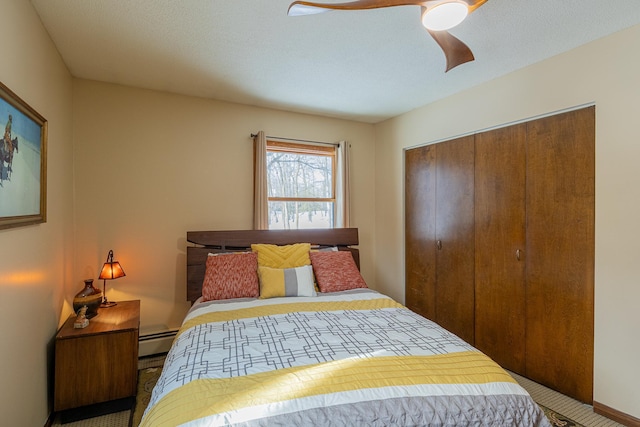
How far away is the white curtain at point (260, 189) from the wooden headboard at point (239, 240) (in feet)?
0.47

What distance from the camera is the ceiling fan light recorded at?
1.36 m

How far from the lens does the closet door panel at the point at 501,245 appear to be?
8.58 ft

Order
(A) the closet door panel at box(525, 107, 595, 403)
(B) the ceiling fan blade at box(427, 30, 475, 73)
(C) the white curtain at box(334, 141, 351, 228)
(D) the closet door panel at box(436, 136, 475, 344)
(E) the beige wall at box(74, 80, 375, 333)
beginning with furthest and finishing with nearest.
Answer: (C) the white curtain at box(334, 141, 351, 228) → (D) the closet door panel at box(436, 136, 475, 344) → (E) the beige wall at box(74, 80, 375, 333) → (A) the closet door panel at box(525, 107, 595, 403) → (B) the ceiling fan blade at box(427, 30, 475, 73)

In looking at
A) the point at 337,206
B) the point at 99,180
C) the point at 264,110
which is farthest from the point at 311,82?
the point at 99,180

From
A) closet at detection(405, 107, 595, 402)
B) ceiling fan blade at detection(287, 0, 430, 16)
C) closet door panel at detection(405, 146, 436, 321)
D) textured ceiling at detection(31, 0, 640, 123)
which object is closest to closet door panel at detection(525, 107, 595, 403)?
closet at detection(405, 107, 595, 402)

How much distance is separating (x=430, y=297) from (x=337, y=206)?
1478 millimetres

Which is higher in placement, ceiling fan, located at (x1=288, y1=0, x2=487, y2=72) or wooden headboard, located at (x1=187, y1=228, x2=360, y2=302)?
ceiling fan, located at (x1=288, y1=0, x2=487, y2=72)

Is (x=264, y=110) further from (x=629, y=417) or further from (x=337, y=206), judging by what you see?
(x=629, y=417)

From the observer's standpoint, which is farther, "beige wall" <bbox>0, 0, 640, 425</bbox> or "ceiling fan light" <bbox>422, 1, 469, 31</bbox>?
"beige wall" <bbox>0, 0, 640, 425</bbox>

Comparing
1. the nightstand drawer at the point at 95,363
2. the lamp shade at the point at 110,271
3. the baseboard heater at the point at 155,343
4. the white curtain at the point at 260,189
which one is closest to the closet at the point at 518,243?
the white curtain at the point at 260,189

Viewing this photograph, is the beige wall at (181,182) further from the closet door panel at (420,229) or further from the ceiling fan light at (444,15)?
the ceiling fan light at (444,15)

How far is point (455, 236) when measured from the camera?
315 cm

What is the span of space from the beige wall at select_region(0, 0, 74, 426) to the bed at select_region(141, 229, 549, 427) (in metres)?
0.74

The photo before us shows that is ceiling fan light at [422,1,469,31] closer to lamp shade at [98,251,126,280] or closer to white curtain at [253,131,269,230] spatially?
white curtain at [253,131,269,230]
